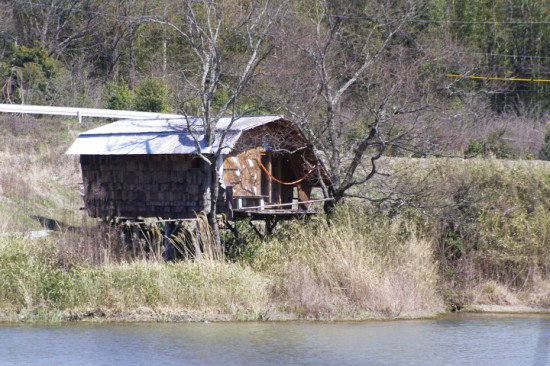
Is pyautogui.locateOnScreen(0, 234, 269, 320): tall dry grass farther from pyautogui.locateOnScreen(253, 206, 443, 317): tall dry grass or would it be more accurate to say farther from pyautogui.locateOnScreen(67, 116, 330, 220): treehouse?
pyautogui.locateOnScreen(67, 116, 330, 220): treehouse

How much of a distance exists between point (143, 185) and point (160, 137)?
1376mm

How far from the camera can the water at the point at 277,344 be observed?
1543cm

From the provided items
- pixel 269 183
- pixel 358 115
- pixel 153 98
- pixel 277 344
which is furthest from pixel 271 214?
pixel 153 98

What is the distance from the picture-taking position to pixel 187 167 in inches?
868

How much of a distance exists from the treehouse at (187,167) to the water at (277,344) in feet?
14.6

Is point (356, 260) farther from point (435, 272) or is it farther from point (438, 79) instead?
point (438, 79)

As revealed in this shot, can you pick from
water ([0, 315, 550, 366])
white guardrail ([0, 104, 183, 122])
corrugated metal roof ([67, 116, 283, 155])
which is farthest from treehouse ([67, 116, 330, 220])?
white guardrail ([0, 104, 183, 122])

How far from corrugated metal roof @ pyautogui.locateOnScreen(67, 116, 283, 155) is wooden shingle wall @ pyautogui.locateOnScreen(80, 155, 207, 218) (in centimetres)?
42

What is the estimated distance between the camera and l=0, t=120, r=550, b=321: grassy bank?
18.8 meters

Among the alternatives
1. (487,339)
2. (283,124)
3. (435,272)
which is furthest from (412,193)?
(487,339)

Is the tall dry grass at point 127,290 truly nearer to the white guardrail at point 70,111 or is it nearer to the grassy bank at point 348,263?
the grassy bank at point 348,263

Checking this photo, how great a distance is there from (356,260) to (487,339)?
3555 millimetres

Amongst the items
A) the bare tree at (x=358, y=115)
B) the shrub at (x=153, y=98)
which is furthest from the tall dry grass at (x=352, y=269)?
the shrub at (x=153, y=98)

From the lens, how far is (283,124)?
22.9m
